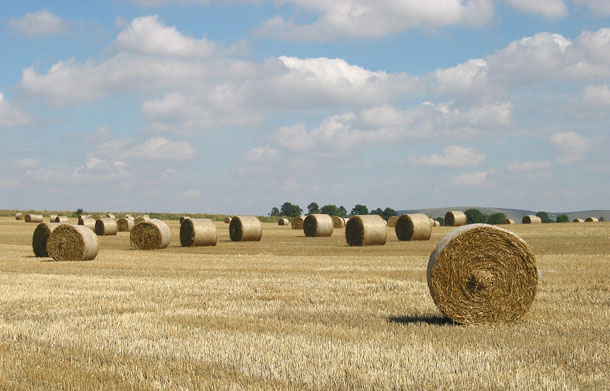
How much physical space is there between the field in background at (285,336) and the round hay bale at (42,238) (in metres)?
8.93

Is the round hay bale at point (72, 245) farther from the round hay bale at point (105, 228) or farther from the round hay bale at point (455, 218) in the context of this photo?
the round hay bale at point (455, 218)

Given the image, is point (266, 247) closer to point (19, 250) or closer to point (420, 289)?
point (19, 250)

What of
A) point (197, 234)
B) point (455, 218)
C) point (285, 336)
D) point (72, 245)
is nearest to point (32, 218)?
point (455, 218)

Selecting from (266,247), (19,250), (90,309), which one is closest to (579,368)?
(90,309)

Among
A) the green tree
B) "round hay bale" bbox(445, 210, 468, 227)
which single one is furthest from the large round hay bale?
the green tree

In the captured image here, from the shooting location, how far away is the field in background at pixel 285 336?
6.46 metres

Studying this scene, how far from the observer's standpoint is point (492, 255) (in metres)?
10.0

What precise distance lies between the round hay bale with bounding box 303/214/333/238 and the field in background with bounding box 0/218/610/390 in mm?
22427

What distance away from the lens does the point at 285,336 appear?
8391mm

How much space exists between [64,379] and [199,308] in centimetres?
445

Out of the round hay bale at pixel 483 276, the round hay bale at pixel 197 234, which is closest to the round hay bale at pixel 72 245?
the round hay bale at pixel 197 234

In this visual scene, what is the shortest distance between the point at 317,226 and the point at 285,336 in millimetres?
29999

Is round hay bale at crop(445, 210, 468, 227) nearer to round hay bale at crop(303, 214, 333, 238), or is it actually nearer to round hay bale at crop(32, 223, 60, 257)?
round hay bale at crop(303, 214, 333, 238)

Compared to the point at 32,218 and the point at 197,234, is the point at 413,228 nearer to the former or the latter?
the point at 197,234
